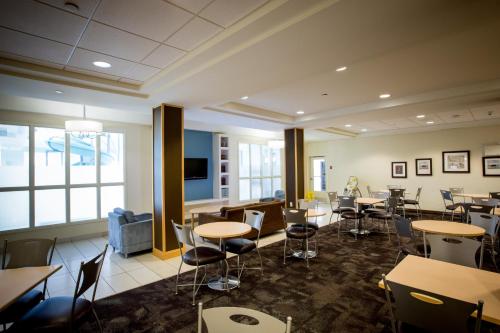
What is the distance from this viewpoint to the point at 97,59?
2926 millimetres

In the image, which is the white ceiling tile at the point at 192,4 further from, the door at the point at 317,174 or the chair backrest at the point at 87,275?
the door at the point at 317,174

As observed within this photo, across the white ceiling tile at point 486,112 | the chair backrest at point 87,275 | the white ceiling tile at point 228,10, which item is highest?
the white ceiling tile at point 228,10

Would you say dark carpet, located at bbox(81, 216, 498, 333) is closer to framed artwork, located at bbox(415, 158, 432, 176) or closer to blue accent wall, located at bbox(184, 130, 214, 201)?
blue accent wall, located at bbox(184, 130, 214, 201)

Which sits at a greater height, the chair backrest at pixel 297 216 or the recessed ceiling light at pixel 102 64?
the recessed ceiling light at pixel 102 64

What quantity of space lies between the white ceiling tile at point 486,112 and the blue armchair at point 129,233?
7.43m

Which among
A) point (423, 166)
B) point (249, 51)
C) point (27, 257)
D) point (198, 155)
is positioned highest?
point (249, 51)

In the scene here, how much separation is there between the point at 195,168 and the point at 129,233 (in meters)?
3.77

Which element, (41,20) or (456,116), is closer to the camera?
(41,20)

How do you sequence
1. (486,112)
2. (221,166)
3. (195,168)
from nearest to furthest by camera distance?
(486,112)
(195,168)
(221,166)

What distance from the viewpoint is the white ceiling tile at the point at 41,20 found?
1985 millimetres

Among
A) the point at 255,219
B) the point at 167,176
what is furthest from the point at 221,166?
the point at 255,219

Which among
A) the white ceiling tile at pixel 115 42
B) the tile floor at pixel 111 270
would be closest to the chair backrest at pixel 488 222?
the tile floor at pixel 111 270

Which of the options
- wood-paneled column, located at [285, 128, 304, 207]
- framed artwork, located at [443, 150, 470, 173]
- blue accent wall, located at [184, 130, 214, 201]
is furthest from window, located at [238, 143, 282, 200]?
framed artwork, located at [443, 150, 470, 173]

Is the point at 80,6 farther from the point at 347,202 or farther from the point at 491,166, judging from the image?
the point at 491,166
